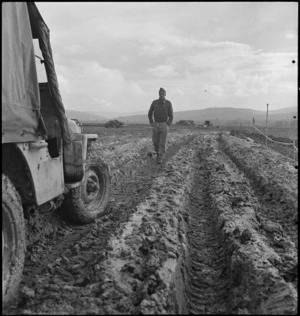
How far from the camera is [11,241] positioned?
2.89m

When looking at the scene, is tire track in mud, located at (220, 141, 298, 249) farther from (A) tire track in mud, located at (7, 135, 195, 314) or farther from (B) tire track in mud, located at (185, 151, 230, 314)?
(A) tire track in mud, located at (7, 135, 195, 314)

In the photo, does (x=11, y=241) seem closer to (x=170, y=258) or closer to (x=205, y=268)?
(x=170, y=258)

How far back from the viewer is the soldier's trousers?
1067cm

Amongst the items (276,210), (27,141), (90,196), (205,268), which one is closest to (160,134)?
(276,210)

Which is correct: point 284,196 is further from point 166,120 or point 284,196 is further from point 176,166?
point 166,120

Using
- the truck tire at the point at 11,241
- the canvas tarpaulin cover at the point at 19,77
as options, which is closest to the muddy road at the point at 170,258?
the truck tire at the point at 11,241

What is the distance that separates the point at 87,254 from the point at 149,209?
150 centimetres

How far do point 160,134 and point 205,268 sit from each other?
24.0 ft

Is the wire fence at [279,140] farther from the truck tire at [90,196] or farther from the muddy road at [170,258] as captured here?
the truck tire at [90,196]

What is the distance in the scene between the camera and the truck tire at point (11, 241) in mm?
2785

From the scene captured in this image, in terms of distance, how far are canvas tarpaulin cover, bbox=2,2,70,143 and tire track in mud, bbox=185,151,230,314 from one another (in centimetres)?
207

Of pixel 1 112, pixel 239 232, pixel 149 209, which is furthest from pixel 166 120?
pixel 1 112

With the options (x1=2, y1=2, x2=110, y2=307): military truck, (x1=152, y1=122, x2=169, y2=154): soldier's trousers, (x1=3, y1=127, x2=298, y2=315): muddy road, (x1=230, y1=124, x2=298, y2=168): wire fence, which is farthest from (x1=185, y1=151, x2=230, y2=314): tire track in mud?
(x1=152, y1=122, x2=169, y2=154): soldier's trousers

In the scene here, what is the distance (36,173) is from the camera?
341cm
